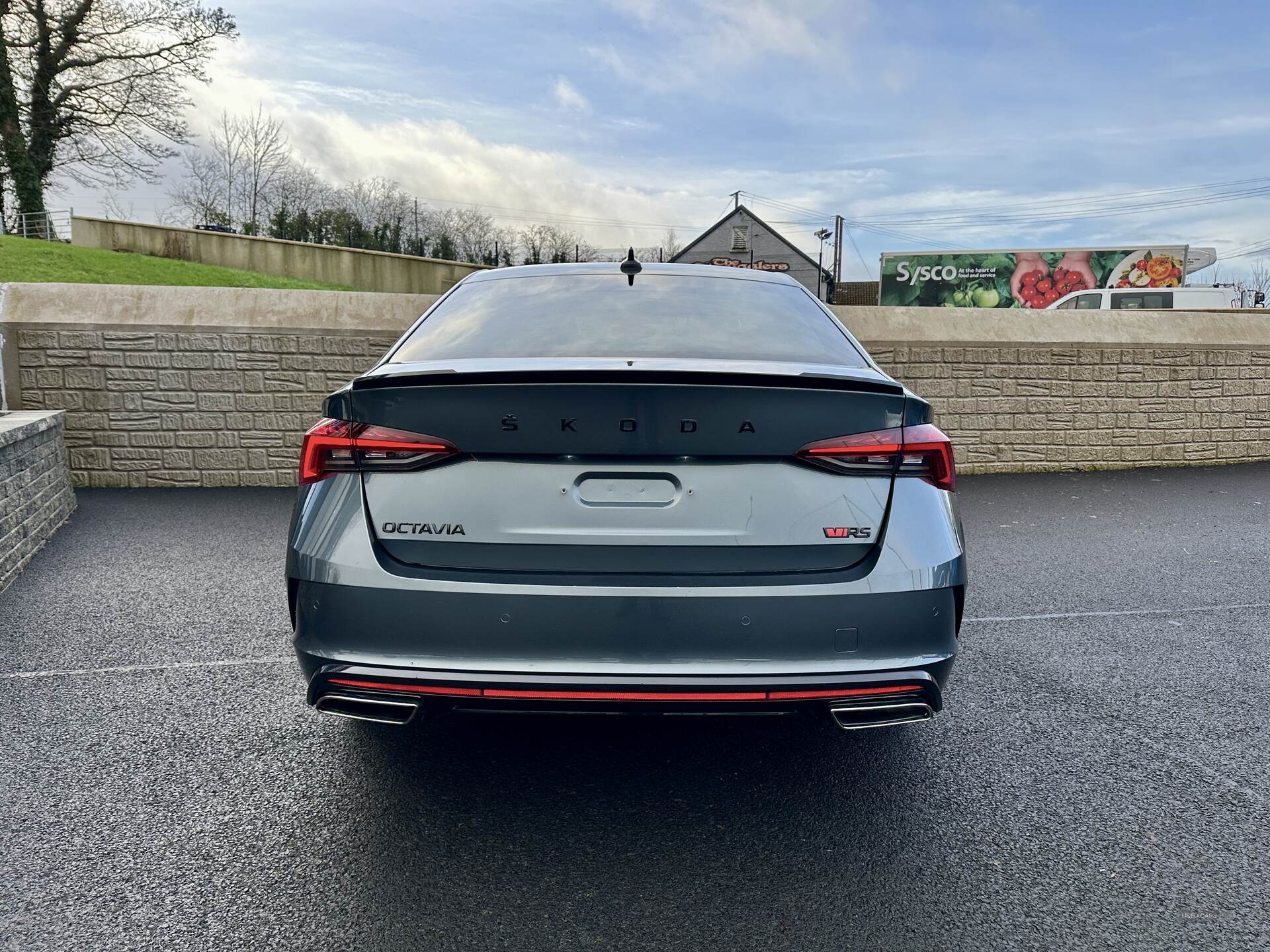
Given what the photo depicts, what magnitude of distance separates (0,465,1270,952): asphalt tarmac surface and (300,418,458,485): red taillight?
1.05m

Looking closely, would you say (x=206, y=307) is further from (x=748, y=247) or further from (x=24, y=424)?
(x=748, y=247)

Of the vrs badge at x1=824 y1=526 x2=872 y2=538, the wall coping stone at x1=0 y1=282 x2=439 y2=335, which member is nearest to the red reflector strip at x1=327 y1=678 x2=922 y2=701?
the vrs badge at x1=824 y1=526 x2=872 y2=538

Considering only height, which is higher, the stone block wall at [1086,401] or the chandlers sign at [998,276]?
the chandlers sign at [998,276]

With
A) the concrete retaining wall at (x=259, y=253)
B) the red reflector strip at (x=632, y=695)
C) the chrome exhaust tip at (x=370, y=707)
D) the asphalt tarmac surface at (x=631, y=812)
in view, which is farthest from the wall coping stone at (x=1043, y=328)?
the concrete retaining wall at (x=259, y=253)

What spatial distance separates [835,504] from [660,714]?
0.70 metres

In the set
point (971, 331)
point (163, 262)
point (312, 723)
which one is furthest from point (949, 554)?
point (163, 262)

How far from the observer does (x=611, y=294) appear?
128 inches

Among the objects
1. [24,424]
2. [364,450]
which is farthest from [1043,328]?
[24,424]

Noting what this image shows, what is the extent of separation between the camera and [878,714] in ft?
7.42

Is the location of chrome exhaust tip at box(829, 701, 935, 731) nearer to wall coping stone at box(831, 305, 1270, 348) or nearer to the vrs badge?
the vrs badge

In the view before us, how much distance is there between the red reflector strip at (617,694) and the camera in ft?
7.11

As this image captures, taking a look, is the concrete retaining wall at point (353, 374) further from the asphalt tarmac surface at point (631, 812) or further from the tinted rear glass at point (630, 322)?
the tinted rear glass at point (630, 322)

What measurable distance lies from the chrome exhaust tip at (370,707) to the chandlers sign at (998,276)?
31078mm

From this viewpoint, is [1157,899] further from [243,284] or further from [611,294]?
[243,284]
